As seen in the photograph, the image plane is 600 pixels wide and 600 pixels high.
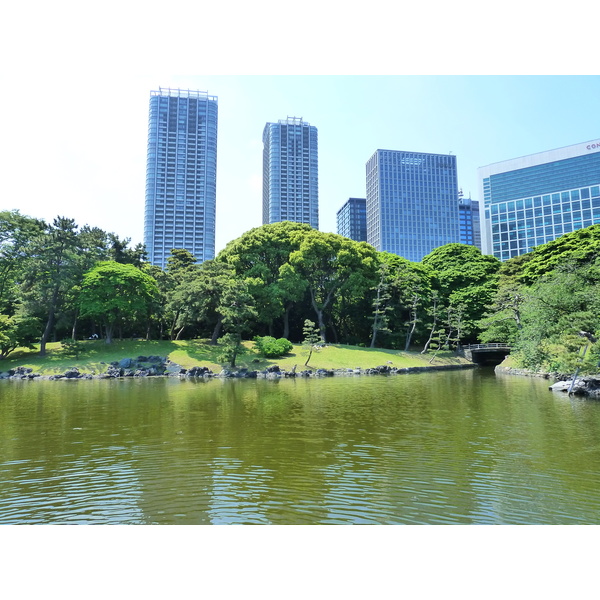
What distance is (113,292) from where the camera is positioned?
34.1m

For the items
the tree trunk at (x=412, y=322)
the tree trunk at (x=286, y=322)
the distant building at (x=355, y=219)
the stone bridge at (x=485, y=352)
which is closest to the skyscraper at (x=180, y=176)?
the distant building at (x=355, y=219)

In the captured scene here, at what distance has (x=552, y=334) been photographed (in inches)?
742

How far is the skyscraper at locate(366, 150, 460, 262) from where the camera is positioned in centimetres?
11700

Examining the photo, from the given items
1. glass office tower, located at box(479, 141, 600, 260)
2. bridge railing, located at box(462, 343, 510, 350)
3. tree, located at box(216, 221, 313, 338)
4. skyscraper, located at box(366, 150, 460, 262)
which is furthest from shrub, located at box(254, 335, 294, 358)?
skyscraper, located at box(366, 150, 460, 262)

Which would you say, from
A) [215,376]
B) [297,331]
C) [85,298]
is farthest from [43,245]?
[297,331]

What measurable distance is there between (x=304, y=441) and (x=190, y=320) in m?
28.4

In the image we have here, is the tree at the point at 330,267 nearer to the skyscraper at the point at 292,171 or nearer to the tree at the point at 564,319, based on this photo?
the tree at the point at 564,319

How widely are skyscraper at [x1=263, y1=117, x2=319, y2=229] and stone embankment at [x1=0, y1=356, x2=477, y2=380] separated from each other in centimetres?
8493

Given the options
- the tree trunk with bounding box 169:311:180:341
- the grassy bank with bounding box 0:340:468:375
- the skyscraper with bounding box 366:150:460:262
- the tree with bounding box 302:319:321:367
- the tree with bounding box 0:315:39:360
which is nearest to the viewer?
the tree with bounding box 0:315:39:360

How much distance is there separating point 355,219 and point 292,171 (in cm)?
3259

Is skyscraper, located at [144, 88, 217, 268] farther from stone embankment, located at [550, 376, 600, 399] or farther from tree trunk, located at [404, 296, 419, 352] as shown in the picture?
stone embankment, located at [550, 376, 600, 399]

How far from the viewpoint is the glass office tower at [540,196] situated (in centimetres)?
8394

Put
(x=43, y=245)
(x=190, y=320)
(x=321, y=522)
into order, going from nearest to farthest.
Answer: (x=321, y=522) → (x=43, y=245) → (x=190, y=320)

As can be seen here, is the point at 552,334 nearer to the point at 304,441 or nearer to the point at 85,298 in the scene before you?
the point at 304,441
